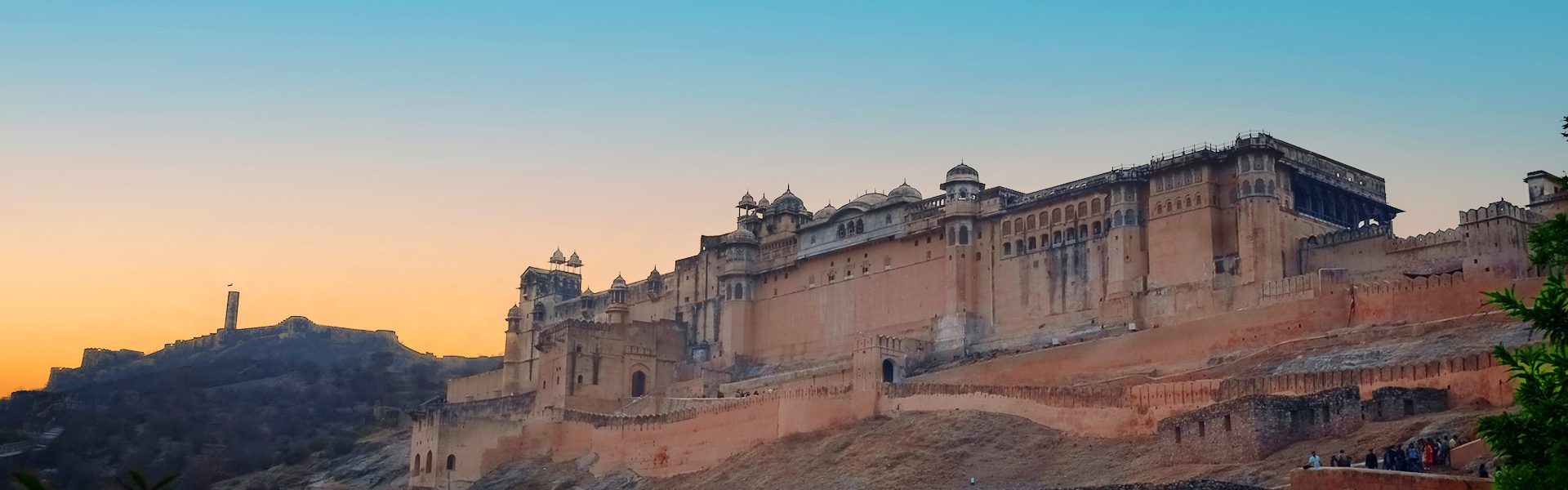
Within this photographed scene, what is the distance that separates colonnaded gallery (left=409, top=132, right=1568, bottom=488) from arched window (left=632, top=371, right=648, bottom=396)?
0.09 metres

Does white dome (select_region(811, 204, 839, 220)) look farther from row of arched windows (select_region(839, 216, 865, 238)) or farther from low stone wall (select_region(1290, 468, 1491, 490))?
low stone wall (select_region(1290, 468, 1491, 490))

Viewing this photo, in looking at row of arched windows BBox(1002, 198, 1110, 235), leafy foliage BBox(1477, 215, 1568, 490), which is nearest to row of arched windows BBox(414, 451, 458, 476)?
row of arched windows BBox(1002, 198, 1110, 235)

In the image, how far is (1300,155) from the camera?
50844 mm

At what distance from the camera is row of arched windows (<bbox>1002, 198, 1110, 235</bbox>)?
54.4 m

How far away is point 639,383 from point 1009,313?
14932 mm

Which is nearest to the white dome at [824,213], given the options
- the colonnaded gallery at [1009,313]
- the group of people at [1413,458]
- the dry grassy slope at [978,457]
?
the colonnaded gallery at [1009,313]

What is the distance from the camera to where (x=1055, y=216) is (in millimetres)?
55812

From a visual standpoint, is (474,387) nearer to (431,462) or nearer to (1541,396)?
(431,462)

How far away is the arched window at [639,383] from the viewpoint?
63.7 meters

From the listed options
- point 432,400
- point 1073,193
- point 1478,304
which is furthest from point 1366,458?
point 432,400

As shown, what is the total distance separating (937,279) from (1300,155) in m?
13.2

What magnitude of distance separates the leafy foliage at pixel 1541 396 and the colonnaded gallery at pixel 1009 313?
15.8 m

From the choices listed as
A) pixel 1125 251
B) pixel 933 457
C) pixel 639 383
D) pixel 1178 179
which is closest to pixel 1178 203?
pixel 1178 179

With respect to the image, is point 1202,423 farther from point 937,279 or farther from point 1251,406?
point 937,279
